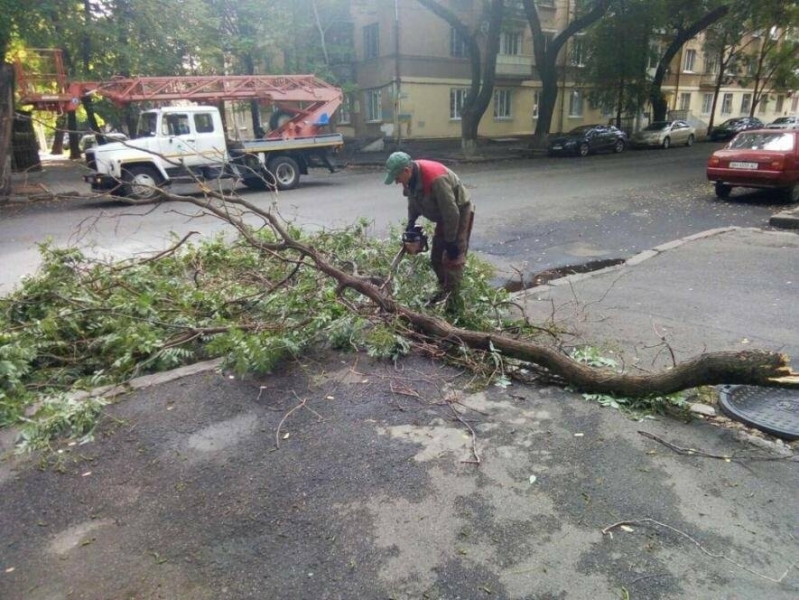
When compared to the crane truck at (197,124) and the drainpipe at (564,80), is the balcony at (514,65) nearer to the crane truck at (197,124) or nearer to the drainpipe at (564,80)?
the drainpipe at (564,80)

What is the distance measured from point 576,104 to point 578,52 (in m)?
3.52

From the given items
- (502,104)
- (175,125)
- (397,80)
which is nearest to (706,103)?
(502,104)

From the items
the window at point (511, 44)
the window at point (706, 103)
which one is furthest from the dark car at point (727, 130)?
the window at point (511, 44)

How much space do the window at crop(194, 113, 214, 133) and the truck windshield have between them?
0.96 meters

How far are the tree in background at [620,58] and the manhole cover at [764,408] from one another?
1167 inches

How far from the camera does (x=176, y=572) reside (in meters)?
2.45

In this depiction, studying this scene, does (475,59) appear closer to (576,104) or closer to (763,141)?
(763,141)

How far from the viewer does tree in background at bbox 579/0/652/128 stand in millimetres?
Answer: 29094

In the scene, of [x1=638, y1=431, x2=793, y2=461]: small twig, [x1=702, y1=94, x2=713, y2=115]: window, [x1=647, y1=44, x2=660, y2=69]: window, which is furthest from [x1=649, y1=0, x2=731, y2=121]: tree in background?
[x1=638, y1=431, x2=793, y2=461]: small twig

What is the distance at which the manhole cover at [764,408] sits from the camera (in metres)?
3.52

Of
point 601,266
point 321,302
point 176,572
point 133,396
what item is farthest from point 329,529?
point 601,266

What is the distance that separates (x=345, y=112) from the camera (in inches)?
1254

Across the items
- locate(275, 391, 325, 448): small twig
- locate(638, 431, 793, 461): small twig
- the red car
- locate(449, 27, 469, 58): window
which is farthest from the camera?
locate(449, 27, 469, 58): window

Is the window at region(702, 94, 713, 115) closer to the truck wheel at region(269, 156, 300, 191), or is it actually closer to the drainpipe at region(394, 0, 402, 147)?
the drainpipe at region(394, 0, 402, 147)
